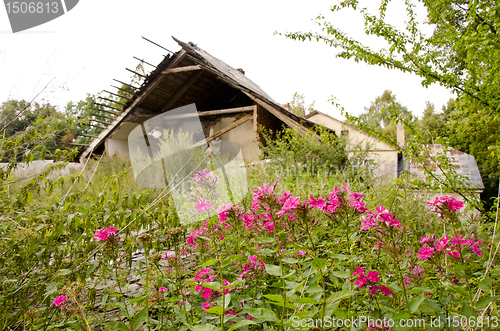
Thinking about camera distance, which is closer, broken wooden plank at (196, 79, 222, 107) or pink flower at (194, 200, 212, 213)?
pink flower at (194, 200, 212, 213)

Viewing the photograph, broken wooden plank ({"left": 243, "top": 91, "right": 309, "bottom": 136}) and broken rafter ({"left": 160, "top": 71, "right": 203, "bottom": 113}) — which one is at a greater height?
broken rafter ({"left": 160, "top": 71, "right": 203, "bottom": 113})

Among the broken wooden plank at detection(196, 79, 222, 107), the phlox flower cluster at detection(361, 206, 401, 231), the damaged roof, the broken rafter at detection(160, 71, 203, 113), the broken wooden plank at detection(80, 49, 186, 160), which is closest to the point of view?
the phlox flower cluster at detection(361, 206, 401, 231)

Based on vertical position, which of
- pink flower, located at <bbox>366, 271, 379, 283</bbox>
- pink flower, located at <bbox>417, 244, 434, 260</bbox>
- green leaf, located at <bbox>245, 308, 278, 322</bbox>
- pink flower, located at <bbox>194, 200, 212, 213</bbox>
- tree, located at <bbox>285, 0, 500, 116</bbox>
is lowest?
pink flower, located at <bbox>366, 271, 379, 283</bbox>

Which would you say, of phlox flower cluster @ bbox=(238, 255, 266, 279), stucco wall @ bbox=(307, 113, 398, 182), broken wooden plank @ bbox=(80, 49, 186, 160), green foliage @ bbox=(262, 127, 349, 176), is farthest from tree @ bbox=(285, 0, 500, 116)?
broken wooden plank @ bbox=(80, 49, 186, 160)

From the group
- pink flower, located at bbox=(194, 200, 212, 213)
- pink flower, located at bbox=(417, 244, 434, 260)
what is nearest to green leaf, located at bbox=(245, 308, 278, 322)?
pink flower, located at bbox=(194, 200, 212, 213)

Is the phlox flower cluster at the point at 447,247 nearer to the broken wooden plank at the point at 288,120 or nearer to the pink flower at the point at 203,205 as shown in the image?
the pink flower at the point at 203,205

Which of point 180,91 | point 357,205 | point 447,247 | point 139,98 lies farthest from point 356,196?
point 180,91

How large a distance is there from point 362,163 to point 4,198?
6883mm

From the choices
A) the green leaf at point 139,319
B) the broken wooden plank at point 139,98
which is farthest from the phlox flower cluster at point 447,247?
the broken wooden plank at point 139,98

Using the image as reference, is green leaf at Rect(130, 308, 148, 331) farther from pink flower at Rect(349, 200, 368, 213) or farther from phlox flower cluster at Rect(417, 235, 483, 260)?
phlox flower cluster at Rect(417, 235, 483, 260)

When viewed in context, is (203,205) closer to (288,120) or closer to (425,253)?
(425,253)

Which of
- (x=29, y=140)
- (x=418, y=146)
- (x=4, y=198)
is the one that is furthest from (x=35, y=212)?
(x=418, y=146)

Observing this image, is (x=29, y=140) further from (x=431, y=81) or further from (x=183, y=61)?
(x=183, y=61)

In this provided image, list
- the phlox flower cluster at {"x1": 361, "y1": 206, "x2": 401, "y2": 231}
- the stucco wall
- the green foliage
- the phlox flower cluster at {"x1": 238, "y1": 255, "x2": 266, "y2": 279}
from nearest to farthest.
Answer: the phlox flower cluster at {"x1": 361, "y1": 206, "x2": 401, "y2": 231} → the phlox flower cluster at {"x1": 238, "y1": 255, "x2": 266, "y2": 279} → the green foliage → the stucco wall
